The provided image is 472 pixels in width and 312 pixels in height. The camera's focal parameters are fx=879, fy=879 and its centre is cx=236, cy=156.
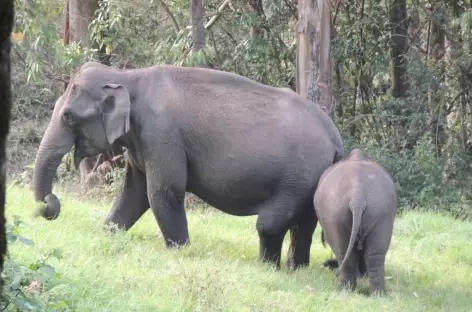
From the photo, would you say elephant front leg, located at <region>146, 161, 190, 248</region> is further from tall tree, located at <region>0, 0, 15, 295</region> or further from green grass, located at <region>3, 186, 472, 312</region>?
tall tree, located at <region>0, 0, 15, 295</region>

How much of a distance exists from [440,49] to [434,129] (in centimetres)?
243

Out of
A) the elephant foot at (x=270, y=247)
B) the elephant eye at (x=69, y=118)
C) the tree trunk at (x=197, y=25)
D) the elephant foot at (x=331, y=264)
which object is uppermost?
the tree trunk at (x=197, y=25)

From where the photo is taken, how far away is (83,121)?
9.21 metres

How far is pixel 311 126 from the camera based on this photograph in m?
9.34

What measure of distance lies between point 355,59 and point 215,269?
1075cm

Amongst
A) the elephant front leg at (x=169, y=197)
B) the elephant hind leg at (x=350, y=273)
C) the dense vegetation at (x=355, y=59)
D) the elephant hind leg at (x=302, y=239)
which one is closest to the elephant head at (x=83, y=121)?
the elephant front leg at (x=169, y=197)

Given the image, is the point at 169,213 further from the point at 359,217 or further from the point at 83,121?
the point at 359,217

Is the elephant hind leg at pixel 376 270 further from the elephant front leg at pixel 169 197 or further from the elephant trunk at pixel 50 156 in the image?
the elephant trunk at pixel 50 156

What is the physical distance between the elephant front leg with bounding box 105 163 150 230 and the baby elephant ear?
3.26 ft

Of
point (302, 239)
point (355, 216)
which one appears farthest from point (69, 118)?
point (355, 216)

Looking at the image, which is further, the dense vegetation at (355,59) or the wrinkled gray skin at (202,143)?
the dense vegetation at (355,59)

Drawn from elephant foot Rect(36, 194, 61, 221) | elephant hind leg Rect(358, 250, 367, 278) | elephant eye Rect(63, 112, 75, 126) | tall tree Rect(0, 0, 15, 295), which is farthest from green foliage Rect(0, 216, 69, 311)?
elephant hind leg Rect(358, 250, 367, 278)

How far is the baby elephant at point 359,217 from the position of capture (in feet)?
26.1

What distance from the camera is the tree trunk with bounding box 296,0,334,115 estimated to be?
12531mm
